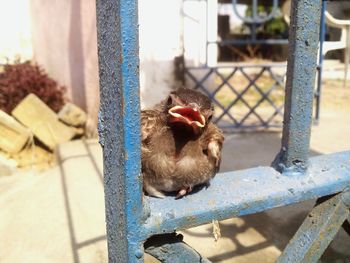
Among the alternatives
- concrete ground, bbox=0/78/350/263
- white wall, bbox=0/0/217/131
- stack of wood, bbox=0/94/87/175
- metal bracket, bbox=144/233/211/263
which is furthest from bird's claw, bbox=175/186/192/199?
stack of wood, bbox=0/94/87/175

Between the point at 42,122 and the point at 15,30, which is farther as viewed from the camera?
the point at 15,30

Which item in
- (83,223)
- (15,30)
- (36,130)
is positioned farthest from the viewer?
(15,30)

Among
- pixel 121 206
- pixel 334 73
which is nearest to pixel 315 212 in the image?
pixel 121 206

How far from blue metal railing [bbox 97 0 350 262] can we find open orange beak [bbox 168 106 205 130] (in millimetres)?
195

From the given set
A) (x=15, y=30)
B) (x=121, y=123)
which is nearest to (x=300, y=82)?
(x=121, y=123)

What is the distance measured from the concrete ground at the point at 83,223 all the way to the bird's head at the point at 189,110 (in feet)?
4.42

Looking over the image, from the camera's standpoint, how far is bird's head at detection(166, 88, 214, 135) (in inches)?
45.1

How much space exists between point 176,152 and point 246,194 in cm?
24

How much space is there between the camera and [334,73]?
9.76 meters

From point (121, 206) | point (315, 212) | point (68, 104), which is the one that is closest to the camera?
point (121, 206)

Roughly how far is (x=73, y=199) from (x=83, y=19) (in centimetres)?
239

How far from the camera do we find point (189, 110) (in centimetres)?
115

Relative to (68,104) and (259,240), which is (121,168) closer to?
(259,240)

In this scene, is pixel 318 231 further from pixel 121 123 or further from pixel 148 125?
pixel 121 123
